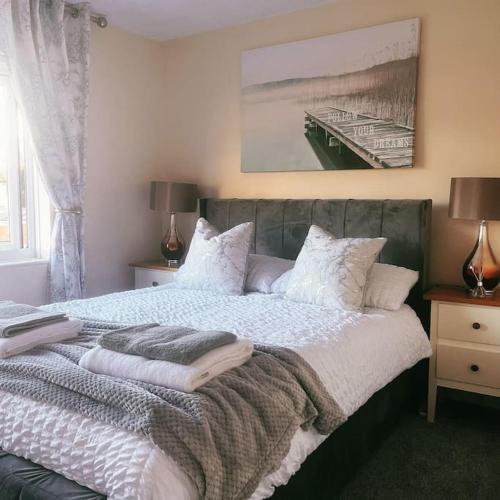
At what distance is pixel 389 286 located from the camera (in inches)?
103

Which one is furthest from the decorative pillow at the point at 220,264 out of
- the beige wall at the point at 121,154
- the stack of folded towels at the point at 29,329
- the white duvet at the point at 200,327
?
the stack of folded towels at the point at 29,329

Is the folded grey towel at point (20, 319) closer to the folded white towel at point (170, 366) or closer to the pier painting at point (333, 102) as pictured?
the folded white towel at point (170, 366)

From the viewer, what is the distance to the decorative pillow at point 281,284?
287cm

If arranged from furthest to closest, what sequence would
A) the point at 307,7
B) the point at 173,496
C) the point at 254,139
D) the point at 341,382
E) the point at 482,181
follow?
1. the point at 254,139
2. the point at 307,7
3. the point at 482,181
4. the point at 341,382
5. the point at 173,496

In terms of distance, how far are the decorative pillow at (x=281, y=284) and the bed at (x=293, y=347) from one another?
16 cm

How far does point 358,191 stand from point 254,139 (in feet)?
2.86

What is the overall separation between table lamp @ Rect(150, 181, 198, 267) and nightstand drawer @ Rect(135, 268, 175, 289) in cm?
11

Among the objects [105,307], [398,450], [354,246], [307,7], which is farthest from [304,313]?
[307,7]

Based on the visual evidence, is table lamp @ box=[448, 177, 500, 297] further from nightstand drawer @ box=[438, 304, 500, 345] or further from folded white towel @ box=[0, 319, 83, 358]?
folded white towel @ box=[0, 319, 83, 358]

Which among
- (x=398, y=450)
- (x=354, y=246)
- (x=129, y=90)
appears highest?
(x=129, y=90)

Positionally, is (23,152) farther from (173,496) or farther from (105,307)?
(173,496)

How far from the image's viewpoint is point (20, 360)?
1.67 metres

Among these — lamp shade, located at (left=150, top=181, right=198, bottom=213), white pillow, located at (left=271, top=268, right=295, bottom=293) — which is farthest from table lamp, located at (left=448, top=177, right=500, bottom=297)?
lamp shade, located at (left=150, top=181, right=198, bottom=213)

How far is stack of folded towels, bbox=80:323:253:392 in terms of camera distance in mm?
1432
